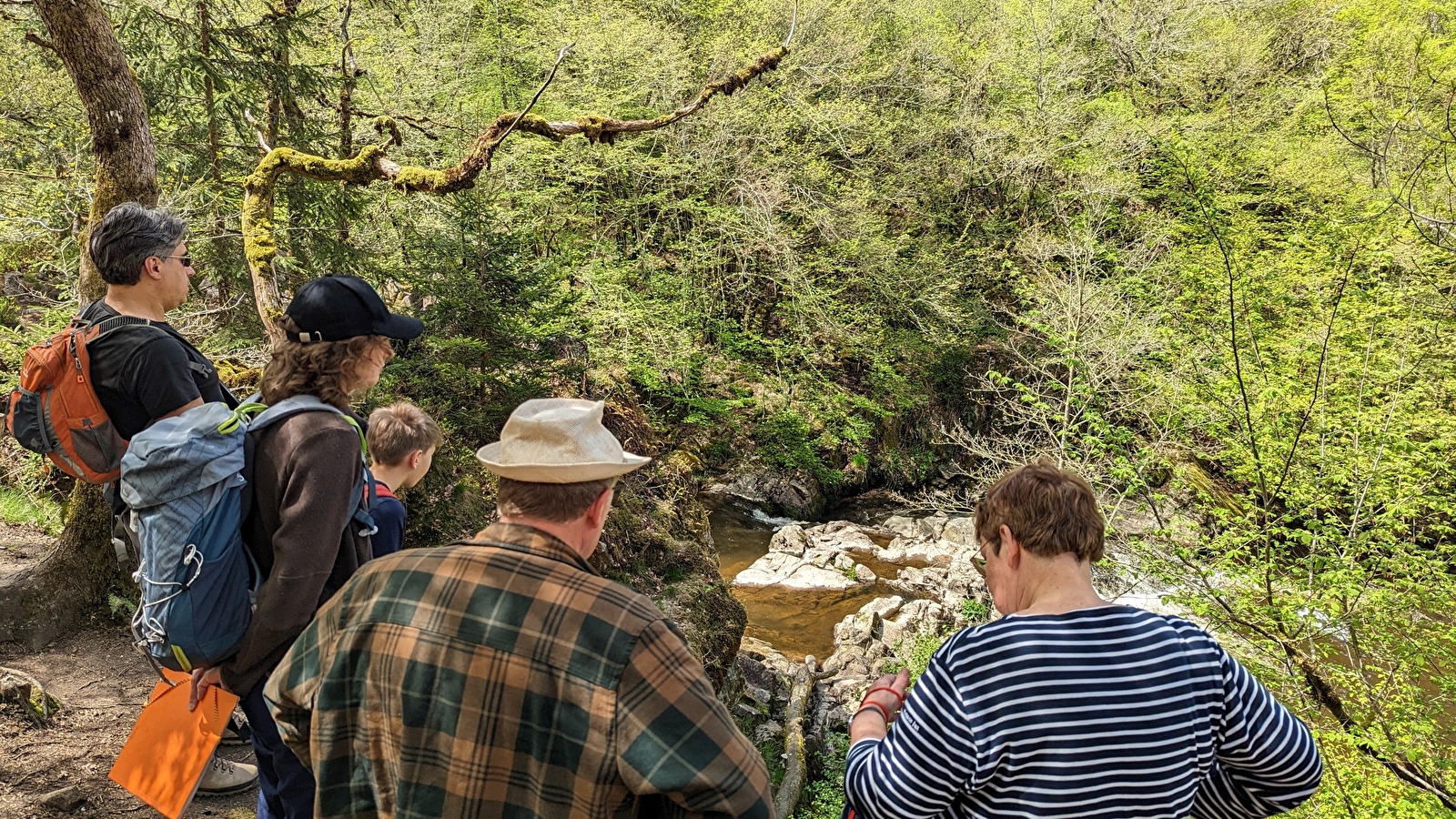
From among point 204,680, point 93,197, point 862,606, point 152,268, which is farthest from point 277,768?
point 862,606

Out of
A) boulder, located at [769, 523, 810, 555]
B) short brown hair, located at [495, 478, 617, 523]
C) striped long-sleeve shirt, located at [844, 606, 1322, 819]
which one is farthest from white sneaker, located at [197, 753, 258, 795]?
boulder, located at [769, 523, 810, 555]

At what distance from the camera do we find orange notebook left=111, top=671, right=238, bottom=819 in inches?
87.2

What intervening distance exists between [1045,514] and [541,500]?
1021 mm

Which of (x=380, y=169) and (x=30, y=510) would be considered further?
(x=30, y=510)

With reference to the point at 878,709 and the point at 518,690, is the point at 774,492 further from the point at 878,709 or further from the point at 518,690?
the point at 518,690

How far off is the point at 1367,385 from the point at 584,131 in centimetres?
597

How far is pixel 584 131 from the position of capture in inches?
204

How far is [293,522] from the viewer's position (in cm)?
192

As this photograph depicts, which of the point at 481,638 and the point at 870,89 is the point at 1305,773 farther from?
the point at 870,89

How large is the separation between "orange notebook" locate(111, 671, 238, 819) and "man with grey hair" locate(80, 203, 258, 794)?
51 centimetres

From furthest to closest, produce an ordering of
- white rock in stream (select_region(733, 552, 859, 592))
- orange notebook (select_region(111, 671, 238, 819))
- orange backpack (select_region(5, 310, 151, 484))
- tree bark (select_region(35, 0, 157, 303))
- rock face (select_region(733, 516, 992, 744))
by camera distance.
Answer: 1. white rock in stream (select_region(733, 552, 859, 592))
2. rock face (select_region(733, 516, 992, 744))
3. tree bark (select_region(35, 0, 157, 303))
4. orange backpack (select_region(5, 310, 151, 484))
5. orange notebook (select_region(111, 671, 238, 819))

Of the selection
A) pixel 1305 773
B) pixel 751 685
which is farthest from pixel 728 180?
pixel 1305 773

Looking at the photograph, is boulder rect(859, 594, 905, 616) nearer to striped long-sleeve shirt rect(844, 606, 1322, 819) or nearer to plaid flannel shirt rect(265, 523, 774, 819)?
striped long-sleeve shirt rect(844, 606, 1322, 819)

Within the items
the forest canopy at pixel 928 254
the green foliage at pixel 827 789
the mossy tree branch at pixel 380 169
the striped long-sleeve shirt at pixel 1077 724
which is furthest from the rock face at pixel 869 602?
the striped long-sleeve shirt at pixel 1077 724
